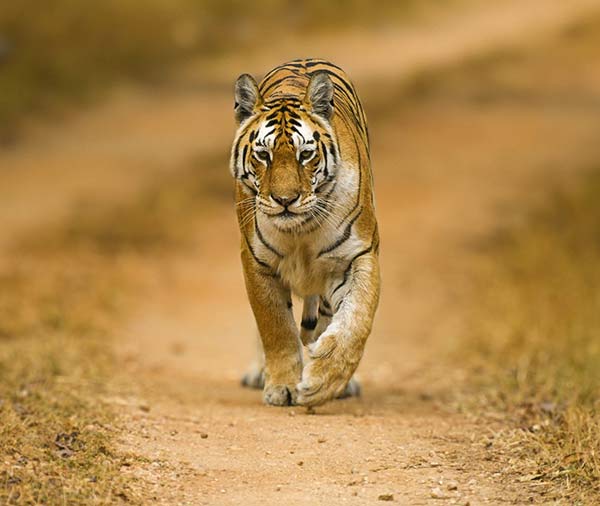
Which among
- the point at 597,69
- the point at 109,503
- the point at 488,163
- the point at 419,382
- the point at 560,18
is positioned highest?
the point at 560,18

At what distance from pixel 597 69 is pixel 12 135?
779 cm

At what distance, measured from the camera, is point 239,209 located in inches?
246

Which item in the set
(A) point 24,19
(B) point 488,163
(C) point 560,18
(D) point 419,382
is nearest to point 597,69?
(C) point 560,18

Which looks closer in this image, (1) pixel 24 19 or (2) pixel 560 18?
(1) pixel 24 19

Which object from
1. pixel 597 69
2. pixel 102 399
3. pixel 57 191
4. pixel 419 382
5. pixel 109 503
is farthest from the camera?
pixel 597 69

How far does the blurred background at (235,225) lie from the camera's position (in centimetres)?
639

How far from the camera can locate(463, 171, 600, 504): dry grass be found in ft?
17.3

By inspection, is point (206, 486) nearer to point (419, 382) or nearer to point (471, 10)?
point (419, 382)

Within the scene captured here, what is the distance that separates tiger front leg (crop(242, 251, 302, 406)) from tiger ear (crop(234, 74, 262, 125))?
2.15ft

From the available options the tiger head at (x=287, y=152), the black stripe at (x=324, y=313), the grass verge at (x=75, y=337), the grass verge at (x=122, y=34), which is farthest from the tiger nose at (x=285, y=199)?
the grass verge at (x=122, y=34)

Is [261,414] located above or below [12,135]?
below

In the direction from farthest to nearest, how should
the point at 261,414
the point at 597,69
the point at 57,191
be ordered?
the point at 597,69 → the point at 57,191 → the point at 261,414

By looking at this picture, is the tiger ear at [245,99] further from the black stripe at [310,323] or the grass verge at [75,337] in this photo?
the grass verge at [75,337]

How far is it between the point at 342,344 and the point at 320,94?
3.68 feet
